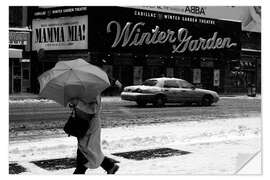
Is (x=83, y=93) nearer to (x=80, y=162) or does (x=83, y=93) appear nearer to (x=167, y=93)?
(x=80, y=162)

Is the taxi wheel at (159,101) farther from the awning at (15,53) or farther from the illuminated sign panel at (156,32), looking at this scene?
the awning at (15,53)

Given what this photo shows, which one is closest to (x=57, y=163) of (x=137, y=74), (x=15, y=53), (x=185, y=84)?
(x=15, y=53)

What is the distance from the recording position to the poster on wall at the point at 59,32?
27.5 feet

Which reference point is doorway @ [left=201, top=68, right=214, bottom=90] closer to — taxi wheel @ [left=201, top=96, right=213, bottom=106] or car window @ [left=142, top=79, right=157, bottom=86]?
taxi wheel @ [left=201, top=96, right=213, bottom=106]

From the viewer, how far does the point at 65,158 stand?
737cm

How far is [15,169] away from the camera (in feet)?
22.4

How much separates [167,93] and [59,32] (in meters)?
2.48

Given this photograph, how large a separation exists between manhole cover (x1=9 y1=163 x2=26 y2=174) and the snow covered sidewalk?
0.30 ft

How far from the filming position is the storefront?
25.3 ft

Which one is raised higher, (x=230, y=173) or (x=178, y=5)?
(x=178, y=5)

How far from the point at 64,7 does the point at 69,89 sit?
2.74 m

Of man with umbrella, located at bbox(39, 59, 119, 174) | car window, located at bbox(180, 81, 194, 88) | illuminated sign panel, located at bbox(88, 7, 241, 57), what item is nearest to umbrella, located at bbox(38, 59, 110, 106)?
man with umbrella, located at bbox(39, 59, 119, 174)
